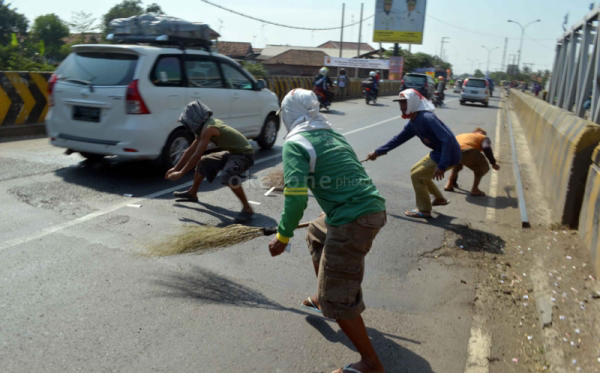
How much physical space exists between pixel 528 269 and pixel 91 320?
383cm

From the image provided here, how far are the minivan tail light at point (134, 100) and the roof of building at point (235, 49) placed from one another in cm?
6128

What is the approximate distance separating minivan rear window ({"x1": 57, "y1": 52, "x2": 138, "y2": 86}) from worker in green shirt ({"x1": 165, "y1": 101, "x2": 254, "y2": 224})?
1.71 metres

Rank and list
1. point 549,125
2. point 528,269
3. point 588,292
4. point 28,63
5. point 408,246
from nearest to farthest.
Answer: point 588,292 → point 528,269 → point 408,246 → point 549,125 → point 28,63

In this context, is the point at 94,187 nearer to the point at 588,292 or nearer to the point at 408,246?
the point at 408,246

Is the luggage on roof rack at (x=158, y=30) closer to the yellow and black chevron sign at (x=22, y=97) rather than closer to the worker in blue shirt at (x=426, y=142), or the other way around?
the yellow and black chevron sign at (x=22, y=97)

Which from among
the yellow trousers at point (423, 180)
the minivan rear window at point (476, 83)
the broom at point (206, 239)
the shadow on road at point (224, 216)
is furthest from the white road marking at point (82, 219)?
the minivan rear window at point (476, 83)

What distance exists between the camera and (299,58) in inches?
2544

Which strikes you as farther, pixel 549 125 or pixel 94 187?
pixel 549 125

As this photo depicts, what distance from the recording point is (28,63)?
511 inches

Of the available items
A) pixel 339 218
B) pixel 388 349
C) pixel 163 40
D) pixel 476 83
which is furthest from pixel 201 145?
pixel 476 83

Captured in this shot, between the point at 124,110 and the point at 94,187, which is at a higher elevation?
the point at 124,110

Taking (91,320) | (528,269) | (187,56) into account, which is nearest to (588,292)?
(528,269)

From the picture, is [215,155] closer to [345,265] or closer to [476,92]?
[345,265]

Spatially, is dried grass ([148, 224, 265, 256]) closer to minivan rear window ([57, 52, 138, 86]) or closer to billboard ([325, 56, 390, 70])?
minivan rear window ([57, 52, 138, 86])
